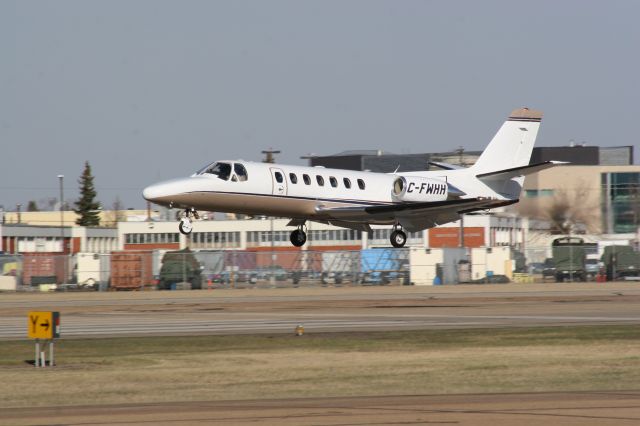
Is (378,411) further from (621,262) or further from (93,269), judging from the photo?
(93,269)

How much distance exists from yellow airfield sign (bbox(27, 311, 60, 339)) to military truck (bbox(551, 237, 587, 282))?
4232 cm

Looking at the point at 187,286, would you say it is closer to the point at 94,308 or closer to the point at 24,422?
the point at 94,308

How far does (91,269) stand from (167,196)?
30.8 m

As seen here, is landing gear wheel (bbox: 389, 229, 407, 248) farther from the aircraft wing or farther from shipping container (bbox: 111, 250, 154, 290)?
shipping container (bbox: 111, 250, 154, 290)

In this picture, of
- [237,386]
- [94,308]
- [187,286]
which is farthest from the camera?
[187,286]

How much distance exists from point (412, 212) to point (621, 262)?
26534 mm

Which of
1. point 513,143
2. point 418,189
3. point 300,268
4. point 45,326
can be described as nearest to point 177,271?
point 300,268

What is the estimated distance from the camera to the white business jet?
33344 mm

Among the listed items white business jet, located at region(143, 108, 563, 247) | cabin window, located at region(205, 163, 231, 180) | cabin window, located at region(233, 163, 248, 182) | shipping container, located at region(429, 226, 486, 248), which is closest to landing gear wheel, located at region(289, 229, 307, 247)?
white business jet, located at region(143, 108, 563, 247)

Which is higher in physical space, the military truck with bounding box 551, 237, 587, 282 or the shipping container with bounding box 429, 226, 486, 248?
the shipping container with bounding box 429, 226, 486, 248

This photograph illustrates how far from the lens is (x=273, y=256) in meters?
62.2

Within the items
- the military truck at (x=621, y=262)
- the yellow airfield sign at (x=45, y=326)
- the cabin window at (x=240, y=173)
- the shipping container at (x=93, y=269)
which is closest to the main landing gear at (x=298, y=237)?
the cabin window at (x=240, y=173)

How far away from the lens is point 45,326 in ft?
78.4

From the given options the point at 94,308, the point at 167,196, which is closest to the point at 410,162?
the point at 94,308
